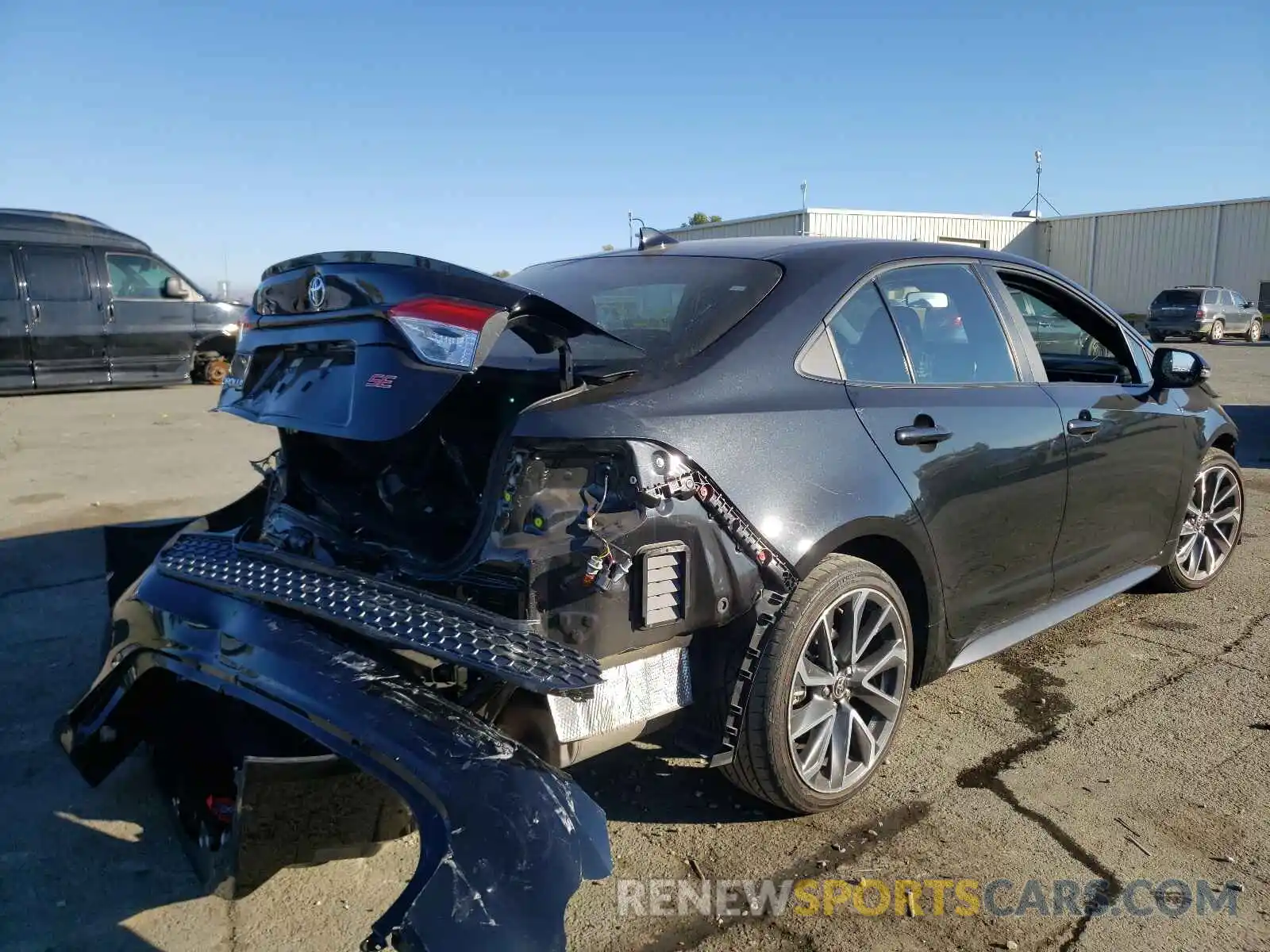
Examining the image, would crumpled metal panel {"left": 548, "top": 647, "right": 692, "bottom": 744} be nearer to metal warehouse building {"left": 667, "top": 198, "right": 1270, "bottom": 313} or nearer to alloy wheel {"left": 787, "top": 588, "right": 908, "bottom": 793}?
alloy wheel {"left": 787, "top": 588, "right": 908, "bottom": 793}

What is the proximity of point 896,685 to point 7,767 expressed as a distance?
2937 mm

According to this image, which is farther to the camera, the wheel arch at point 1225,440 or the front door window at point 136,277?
the front door window at point 136,277

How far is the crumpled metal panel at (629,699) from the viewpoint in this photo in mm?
2286

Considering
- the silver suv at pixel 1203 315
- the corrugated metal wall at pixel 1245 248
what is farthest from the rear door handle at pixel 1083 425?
the corrugated metal wall at pixel 1245 248

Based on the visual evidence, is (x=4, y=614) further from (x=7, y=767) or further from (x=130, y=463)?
(x=130, y=463)

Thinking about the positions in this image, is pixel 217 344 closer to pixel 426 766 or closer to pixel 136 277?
pixel 136 277

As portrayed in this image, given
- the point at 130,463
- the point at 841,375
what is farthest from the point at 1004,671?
the point at 130,463

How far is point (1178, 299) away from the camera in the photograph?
2744cm

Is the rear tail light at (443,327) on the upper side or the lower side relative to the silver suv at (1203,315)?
upper

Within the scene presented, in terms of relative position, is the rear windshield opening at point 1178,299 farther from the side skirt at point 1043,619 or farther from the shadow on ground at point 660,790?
the shadow on ground at point 660,790

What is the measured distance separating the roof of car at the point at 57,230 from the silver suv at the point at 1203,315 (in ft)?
86.5

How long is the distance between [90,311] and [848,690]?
12.8 m

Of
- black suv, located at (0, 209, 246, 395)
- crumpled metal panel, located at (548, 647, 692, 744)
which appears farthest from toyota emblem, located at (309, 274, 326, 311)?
black suv, located at (0, 209, 246, 395)

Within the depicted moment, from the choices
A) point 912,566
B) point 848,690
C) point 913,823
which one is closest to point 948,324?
point 912,566
